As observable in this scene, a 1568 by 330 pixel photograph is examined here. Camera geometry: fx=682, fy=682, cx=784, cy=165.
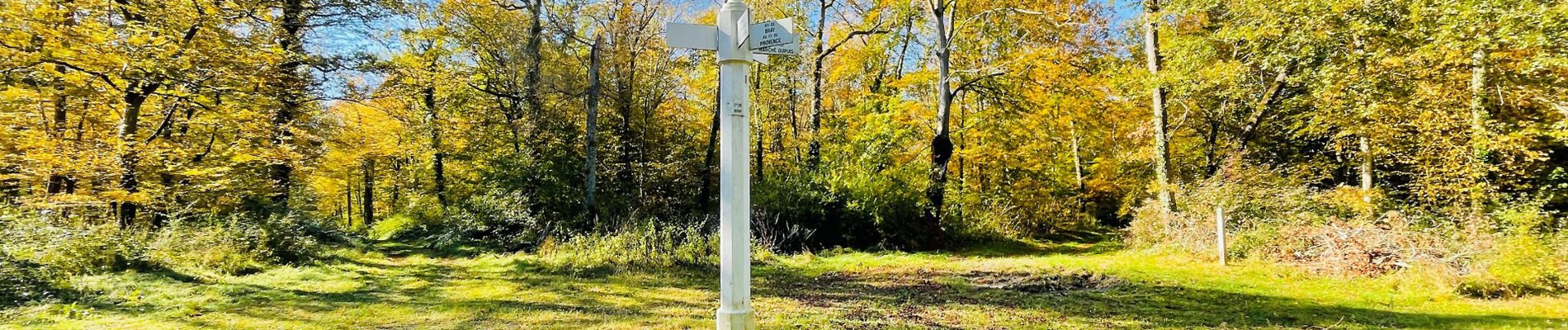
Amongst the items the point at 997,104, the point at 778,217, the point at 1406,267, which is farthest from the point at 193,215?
the point at 1406,267

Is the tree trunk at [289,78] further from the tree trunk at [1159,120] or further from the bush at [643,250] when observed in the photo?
the tree trunk at [1159,120]

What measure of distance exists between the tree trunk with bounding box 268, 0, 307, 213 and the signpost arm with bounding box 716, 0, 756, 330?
405 inches

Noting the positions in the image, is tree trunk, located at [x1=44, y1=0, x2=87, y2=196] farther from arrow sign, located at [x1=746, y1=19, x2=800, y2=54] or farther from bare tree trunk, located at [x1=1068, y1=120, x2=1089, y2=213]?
bare tree trunk, located at [x1=1068, y1=120, x2=1089, y2=213]

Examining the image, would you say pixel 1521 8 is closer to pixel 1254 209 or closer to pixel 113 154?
pixel 1254 209

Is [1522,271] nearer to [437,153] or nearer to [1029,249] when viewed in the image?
[1029,249]

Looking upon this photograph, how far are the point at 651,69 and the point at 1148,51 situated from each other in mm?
10974

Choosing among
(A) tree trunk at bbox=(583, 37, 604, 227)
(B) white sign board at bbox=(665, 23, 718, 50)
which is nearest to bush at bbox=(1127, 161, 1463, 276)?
(B) white sign board at bbox=(665, 23, 718, 50)

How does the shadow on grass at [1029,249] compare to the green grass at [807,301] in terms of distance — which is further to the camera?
the shadow on grass at [1029,249]

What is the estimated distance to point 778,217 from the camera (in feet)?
39.0

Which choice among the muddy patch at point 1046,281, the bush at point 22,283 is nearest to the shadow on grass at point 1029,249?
the muddy patch at point 1046,281

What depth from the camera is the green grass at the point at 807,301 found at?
5.24m

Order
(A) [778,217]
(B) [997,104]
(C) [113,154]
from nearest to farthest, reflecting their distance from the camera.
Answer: (C) [113,154] < (A) [778,217] < (B) [997,104]

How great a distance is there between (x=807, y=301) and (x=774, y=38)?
3.81 meters

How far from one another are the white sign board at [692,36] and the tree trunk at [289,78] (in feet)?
33.3
